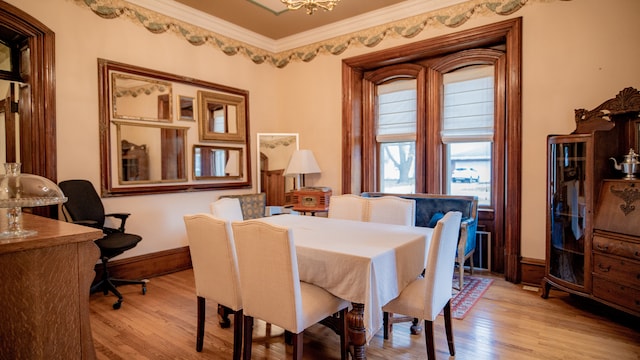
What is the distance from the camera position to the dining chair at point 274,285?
1.74 meters

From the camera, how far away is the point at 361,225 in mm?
2766

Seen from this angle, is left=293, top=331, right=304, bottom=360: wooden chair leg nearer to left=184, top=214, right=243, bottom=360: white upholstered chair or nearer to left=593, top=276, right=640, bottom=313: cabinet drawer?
left=184, top=214, right=243, bottom=360: white upholstered chair

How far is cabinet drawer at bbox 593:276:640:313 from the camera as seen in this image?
2.42 metres

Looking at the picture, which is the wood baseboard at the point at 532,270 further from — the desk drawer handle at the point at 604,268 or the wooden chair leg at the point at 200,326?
the wooden chair leg at the point at 200,326

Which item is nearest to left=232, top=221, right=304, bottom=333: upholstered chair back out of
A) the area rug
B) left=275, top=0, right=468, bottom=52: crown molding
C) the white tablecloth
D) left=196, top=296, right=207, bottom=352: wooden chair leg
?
the white tablecloth

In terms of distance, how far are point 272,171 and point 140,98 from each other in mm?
1891

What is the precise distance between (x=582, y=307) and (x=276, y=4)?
4215mm

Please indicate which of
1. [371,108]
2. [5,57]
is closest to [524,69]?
[371,108]

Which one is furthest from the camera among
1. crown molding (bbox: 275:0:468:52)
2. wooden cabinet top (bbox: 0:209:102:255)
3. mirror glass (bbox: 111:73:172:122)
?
crown molding (bbox: 275:0:468:52)

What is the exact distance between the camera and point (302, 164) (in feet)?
15.1

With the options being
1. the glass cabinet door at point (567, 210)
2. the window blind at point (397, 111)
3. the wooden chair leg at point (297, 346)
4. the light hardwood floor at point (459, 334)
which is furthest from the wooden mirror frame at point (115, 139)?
the glass cabinet door at point (567, 210)

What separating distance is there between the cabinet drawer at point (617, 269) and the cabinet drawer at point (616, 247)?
0.13 feet

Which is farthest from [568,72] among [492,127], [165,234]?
[165,234]

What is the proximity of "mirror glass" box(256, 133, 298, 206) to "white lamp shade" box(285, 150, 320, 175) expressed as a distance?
293mm
